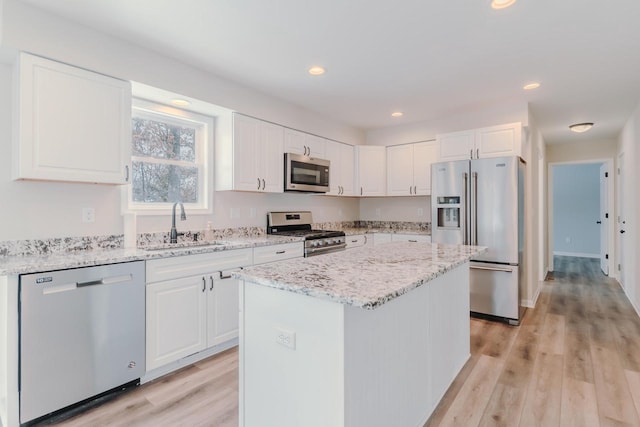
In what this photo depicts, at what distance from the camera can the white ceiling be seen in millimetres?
2021

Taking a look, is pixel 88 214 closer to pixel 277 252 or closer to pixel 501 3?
pixel 277 252

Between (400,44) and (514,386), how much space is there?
8.51 ft

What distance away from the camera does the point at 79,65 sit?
7.20 ft

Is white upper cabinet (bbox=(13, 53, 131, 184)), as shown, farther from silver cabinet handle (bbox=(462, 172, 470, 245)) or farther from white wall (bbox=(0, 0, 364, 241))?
silver cabinet handle (bbox=(462, 172, 470, 245))

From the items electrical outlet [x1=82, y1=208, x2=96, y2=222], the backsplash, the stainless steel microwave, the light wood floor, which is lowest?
the light wood floor

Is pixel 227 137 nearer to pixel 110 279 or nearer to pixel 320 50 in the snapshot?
pixel 320 50

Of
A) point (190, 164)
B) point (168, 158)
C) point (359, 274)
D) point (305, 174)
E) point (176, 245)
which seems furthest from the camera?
point (305, 174)

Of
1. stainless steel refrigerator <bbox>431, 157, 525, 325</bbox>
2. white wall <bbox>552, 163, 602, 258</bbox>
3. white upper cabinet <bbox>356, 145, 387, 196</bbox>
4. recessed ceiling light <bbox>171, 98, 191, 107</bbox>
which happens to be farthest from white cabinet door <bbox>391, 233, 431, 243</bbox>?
white wall <bbox>552, 163, 602, 258</bbox>

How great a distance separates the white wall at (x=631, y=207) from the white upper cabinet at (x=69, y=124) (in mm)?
5235

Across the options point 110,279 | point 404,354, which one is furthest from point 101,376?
point 404,354

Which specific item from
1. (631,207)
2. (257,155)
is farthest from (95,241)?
(631,207)

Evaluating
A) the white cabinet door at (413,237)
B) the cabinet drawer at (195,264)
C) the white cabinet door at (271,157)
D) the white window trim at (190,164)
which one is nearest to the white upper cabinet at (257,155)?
the white cabinet door at (271,157)

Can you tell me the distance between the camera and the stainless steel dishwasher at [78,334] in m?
1.76

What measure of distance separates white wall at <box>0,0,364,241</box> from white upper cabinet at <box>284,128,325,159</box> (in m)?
0.62
